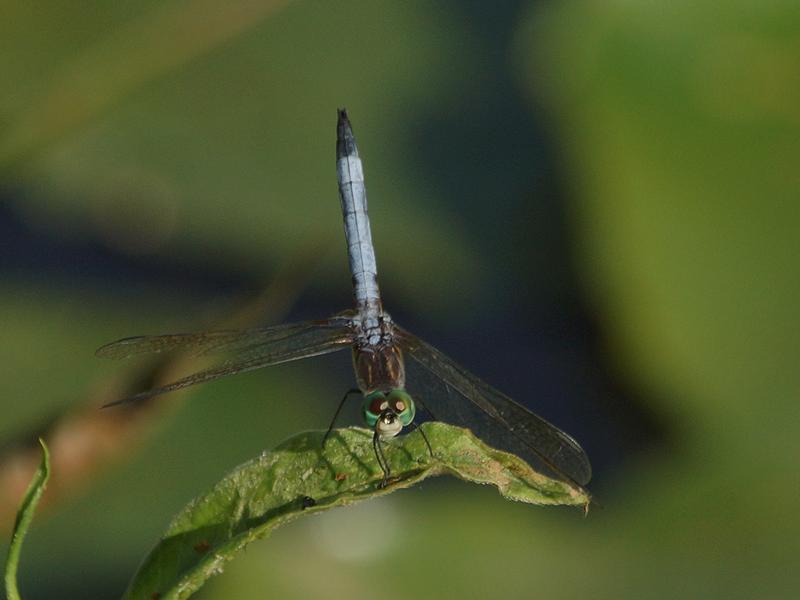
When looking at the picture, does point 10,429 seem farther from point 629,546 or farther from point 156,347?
point 629,546

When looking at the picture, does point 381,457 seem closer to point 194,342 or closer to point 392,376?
point 392,376

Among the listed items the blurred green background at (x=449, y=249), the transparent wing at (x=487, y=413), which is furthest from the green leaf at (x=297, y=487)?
the blurred green background at (x=449, y=249)

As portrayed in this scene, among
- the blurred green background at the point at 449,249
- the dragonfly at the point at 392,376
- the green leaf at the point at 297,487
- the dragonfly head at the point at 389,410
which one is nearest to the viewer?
the green leaf at the point at 297,487

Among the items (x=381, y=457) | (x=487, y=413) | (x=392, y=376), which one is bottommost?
(x=487, y=413)

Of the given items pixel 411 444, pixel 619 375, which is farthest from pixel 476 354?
pixel 411 444

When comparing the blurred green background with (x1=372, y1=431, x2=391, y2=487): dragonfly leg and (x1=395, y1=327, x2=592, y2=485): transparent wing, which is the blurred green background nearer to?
(x1=395, y1=327, x2=592, y2=485): transparent wing

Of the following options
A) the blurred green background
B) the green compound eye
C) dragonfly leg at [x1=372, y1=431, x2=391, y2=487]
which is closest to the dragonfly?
the green compound eye

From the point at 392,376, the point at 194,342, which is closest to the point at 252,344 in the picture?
the point at 194,342

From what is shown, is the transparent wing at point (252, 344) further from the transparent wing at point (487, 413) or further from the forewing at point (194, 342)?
the transparent wing at point (487, 413)
